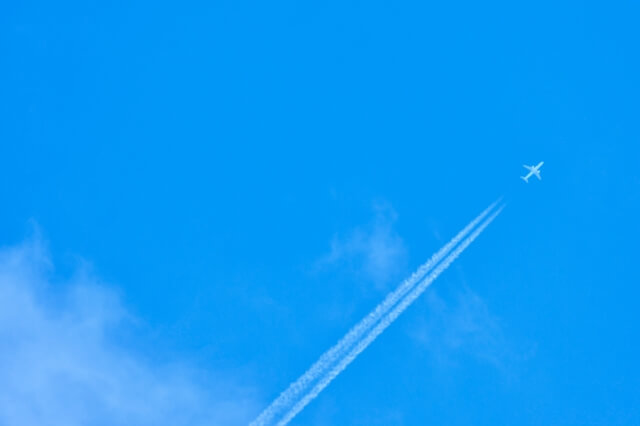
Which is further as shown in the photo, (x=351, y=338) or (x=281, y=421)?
(x=351, y=338)

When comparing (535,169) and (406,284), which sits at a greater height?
(535,169)

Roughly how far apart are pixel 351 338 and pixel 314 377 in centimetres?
505

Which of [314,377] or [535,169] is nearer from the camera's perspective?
[314,377]

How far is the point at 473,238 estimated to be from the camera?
79.1 m

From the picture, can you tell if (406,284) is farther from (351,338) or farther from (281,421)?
(281,421)

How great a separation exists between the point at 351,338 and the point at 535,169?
27135 millimetres

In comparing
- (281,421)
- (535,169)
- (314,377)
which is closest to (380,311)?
(314,377)

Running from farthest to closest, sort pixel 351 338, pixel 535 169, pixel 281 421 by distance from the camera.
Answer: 1. pixel 535 169
2. pixel 351 338
3. pixel 281 421

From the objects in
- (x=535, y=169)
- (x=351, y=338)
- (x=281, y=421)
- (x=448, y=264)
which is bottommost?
(x=281, y=421)

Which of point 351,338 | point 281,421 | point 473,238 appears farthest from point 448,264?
point 281,421

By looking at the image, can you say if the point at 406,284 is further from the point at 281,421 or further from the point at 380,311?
the point at 281,421

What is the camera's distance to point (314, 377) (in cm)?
7350

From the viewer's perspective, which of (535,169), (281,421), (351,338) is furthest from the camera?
(535,169)

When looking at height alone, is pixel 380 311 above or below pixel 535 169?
below
